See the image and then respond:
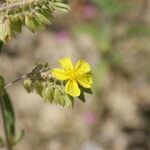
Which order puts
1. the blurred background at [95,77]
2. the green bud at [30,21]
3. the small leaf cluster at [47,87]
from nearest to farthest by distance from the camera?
the green bud at [30,21] → the small leaf cluster at [47,87] → the blurred background at [95,77]

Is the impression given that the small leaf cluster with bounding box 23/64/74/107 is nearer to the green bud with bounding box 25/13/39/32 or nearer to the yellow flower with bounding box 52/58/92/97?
the yellow flower with bounding box 52/58/92/97

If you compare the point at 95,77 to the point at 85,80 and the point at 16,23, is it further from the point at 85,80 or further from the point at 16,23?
the point at 16,23

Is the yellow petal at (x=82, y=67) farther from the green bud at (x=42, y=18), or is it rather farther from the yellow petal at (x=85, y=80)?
the green bud at (x=42, y=18)

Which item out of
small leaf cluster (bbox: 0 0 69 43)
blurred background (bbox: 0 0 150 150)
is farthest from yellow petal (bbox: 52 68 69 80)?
blurred background (bbox: 0 0 150 150)

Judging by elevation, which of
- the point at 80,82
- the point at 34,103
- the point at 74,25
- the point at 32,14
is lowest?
the point at 34,103

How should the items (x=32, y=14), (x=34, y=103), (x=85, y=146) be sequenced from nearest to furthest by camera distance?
(x=32, y=14)
(x=85, y=146)
(x=34, y=103)

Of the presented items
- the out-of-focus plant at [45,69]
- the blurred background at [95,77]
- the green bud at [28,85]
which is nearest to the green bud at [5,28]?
the out-of-focus plant at [45,69]

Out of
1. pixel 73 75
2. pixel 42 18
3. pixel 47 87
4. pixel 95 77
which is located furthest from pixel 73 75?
pixel 95 77

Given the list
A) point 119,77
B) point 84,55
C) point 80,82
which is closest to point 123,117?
point 119,77

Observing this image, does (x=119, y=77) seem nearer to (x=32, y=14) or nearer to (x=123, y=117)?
(x=123, y=117)
